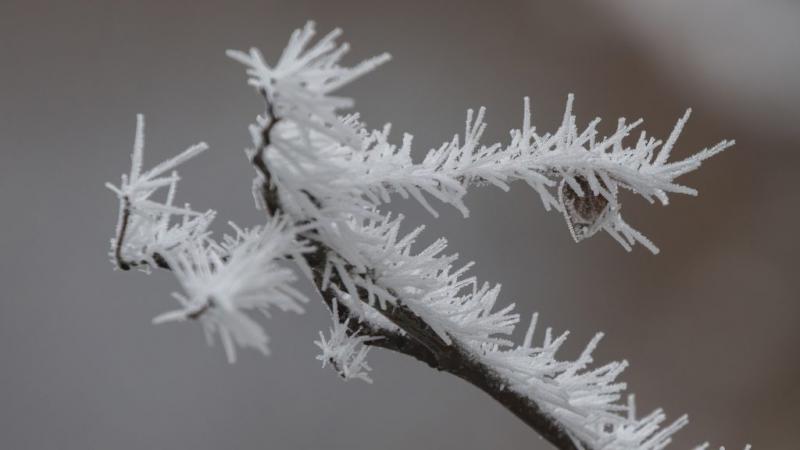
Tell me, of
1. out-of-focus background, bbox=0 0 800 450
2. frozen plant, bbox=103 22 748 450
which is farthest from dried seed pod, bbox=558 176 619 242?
out-of-focus background, bbox=0 0 800 450

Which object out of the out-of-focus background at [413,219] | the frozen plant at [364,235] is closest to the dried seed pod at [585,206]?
the frozen plant at [364,235]

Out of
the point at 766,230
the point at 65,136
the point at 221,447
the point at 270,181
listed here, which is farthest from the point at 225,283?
the point at 766,230

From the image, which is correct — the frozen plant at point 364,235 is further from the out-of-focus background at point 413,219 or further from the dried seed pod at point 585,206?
the out-of-focus background at point 413,219

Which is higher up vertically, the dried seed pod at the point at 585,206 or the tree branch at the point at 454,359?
the dried seed pod at the point at 585,206

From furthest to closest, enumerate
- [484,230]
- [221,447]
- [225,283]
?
[484,230] → [221,447] → [225,283]

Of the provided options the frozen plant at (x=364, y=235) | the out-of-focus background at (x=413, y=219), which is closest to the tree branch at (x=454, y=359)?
the frozen plant at (x=364, y=235)

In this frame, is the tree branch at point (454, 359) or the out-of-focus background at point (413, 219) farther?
the out-of-focus background at point (413, 219)

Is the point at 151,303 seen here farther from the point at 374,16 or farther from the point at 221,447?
the point at 374,16

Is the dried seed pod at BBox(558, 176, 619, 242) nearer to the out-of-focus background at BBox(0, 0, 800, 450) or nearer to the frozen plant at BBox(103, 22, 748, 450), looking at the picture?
the frozen plant at BBox(103, 22, 748, 450)

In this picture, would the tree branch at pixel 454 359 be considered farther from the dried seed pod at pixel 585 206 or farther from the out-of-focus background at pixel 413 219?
the out-of-focus background at pixel 413 219
